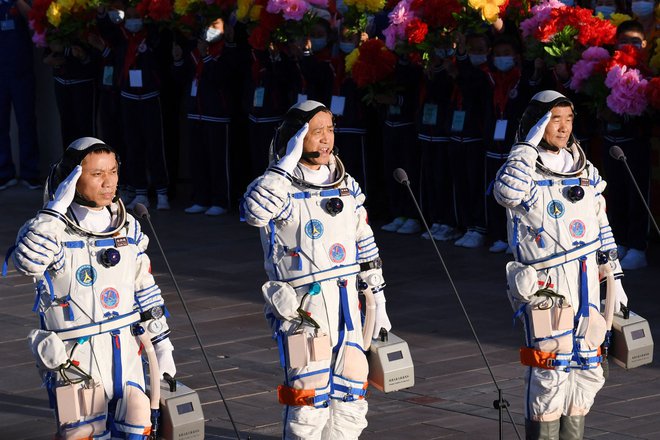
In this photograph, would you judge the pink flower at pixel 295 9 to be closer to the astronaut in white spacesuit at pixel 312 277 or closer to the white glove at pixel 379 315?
the astronaut in white spacesuit at pixel 312 277

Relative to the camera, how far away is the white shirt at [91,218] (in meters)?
7.74

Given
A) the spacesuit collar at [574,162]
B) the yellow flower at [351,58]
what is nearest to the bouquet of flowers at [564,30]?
the yellow flower at [351,58]

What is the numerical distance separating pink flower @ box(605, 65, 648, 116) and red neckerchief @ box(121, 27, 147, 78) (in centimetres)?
676

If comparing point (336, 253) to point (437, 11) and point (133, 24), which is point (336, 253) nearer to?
point (437, 11)

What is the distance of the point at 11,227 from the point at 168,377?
34.0 ft

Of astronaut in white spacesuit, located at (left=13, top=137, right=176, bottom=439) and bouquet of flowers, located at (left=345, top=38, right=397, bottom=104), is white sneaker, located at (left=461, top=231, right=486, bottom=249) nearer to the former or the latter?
bouquet of flowers, located at (left=345, top=38, right=397, bottom=104)

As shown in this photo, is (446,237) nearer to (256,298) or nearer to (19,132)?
(256,298)

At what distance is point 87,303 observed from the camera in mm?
7668

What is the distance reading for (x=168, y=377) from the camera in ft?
26.3

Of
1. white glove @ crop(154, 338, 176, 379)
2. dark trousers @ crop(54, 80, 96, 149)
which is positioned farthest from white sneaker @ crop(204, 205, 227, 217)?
white glove @ crop(154, 338, 176, 379)

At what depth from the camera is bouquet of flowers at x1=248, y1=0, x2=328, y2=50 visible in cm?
1598

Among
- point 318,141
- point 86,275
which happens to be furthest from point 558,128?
point 86,275

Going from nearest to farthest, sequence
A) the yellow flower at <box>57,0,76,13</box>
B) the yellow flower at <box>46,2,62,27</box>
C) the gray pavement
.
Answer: the gray pavement, the yellow flower at <box>57,0,76,13</box>, the yellow flower at <box>46,2,62,27</box>

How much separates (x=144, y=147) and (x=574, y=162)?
10.6m
